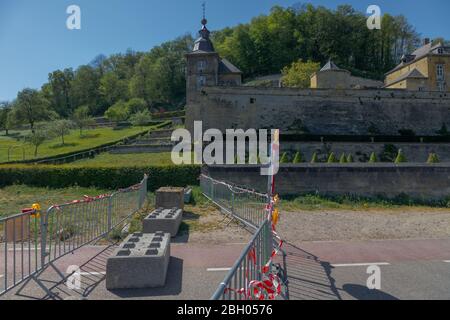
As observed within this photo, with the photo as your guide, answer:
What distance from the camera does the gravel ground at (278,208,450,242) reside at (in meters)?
8.47

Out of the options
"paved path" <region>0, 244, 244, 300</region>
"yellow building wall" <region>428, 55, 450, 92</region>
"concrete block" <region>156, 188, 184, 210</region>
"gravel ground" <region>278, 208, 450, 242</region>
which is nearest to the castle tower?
"yellow building wall" <region>428, 55, 450, 92</region>

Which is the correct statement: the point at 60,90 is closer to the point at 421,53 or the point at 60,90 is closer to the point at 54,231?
the point at 421,53

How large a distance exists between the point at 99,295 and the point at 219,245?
10.6 feet

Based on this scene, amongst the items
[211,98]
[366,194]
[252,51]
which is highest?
[252,51]

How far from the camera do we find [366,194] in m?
16.1

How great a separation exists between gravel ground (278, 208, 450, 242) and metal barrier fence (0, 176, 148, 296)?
4.67 m

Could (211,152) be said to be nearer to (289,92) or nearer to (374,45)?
(289,92)

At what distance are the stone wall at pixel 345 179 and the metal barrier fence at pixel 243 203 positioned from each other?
388 cm

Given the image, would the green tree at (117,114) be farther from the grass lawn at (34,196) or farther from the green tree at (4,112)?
the grass lawn at (34,196)

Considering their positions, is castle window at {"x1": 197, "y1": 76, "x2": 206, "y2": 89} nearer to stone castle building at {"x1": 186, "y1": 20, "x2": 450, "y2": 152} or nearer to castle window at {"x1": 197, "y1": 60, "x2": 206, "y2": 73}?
castle window at {"x1": 197, "y1": 60, "x2": 206, "y2": 73}

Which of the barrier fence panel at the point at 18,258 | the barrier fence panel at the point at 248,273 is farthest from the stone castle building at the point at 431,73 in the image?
the barrier fence panel at the point at 18,258

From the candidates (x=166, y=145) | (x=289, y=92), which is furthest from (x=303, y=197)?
(x=289, y=92)

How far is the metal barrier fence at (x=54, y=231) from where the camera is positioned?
5.11 m
